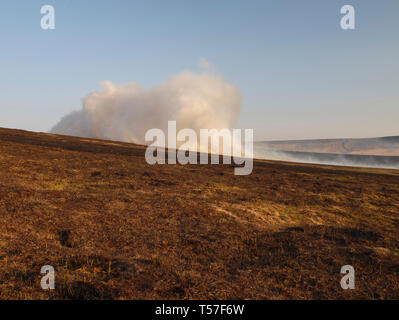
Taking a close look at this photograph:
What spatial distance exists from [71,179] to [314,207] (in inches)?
591

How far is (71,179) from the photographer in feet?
57.6

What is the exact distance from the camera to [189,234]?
37.5 feet

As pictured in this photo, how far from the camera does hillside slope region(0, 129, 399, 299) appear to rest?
7.71 m

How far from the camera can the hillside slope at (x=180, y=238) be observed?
7.71 m

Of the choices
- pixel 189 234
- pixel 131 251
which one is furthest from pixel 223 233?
pixel 131 251

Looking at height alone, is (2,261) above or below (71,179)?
below

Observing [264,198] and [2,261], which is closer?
[2,261]

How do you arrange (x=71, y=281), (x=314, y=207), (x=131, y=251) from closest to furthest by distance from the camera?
(x=71, y=281) → (x=131, y=251) → (x=314, y=207)

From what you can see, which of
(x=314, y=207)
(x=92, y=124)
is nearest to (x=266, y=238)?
(x=314, y=207)

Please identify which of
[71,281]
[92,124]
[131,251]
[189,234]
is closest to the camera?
[71,281]

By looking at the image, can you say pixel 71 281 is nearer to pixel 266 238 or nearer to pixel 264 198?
pixel 266 238

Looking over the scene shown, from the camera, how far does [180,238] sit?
35.9ft
